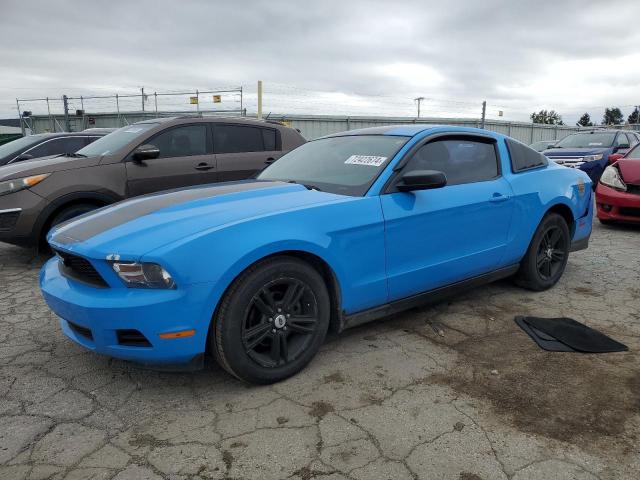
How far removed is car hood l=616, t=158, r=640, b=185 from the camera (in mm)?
6879

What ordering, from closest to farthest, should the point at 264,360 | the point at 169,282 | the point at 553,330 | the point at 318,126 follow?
the point at 169,282
the point at 264,360
the point at 553,330
the point at 318,126

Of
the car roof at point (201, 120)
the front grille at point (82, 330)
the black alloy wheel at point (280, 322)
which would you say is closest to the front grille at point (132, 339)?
the front grille at point (82, 330)

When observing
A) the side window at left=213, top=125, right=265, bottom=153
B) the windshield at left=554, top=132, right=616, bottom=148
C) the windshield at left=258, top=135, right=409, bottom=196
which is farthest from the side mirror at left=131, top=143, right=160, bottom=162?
the windshield at left=554, top=132, right=616, bottom=148

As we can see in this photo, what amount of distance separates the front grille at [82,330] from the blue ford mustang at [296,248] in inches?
0.5

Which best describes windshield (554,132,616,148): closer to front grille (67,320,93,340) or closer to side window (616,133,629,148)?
side window (616,133,629,148)

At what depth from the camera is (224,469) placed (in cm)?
208

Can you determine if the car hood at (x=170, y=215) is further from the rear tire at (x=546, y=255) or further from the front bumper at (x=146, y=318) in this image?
the rear tire at (x=546, y=255)

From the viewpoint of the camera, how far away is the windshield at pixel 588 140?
11.4m

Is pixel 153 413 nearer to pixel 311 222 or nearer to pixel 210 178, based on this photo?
pixel 311 222

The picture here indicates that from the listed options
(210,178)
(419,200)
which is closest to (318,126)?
(210,178)

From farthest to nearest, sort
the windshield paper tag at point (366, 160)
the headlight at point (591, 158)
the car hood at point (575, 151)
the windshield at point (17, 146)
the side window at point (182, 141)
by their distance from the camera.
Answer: the car hood at point (575, 151), the headlight at point (591, 158), the windshield at point (17, 146), the side window at point (182, 141), the windshield paper tag at point (366, 160)

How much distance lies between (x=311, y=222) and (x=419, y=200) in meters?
0.86

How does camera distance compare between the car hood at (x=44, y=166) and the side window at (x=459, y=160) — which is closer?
the side window at (x=459, y=160)

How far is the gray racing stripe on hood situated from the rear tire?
7.46ft
